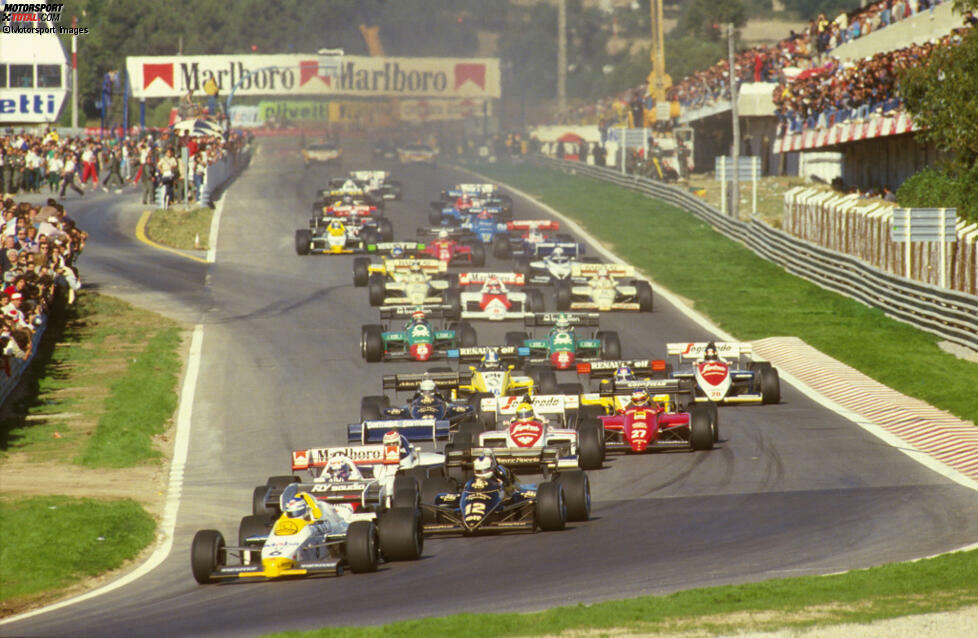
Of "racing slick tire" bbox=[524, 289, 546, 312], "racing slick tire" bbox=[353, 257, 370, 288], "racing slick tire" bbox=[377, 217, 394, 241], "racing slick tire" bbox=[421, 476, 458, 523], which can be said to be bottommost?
"racing slick tire" bbox=[421, 476, 458, 523]

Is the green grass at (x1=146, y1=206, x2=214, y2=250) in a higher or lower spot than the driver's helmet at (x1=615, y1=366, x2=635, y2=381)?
higher

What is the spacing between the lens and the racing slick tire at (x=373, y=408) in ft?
75.0

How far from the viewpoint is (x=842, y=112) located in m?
47.1

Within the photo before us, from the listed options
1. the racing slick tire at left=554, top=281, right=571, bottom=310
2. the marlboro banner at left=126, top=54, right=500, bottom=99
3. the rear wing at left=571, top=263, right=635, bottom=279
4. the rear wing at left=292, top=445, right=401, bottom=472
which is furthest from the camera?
the marlboro banner at left=126, top=54, right=500, bottom=99

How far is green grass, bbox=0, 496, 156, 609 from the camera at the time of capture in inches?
647

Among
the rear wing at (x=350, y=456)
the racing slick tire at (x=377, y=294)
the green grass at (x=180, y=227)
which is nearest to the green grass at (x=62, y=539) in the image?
the rear wing at (x=350, y=456)

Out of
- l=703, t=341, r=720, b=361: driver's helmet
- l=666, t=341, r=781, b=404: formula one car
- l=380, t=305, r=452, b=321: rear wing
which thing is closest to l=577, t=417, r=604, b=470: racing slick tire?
l=666, t=341, r=781, b=404: formula one car

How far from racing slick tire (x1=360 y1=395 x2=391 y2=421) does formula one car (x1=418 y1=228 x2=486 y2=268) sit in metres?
17.6

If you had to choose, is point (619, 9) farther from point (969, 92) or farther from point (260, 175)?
point (969, 92)

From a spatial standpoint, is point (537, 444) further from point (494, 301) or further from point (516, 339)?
point (494, 301)

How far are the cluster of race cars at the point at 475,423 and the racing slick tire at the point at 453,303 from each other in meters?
0.04

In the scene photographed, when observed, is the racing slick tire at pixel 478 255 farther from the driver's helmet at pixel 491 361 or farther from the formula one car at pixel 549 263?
the driver's helmet at pixel 491 361

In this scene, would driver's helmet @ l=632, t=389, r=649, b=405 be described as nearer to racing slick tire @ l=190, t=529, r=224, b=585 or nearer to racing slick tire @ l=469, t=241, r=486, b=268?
racing slick tire @ l=190, t=529, r=224, b=585

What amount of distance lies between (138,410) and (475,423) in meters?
6.97
